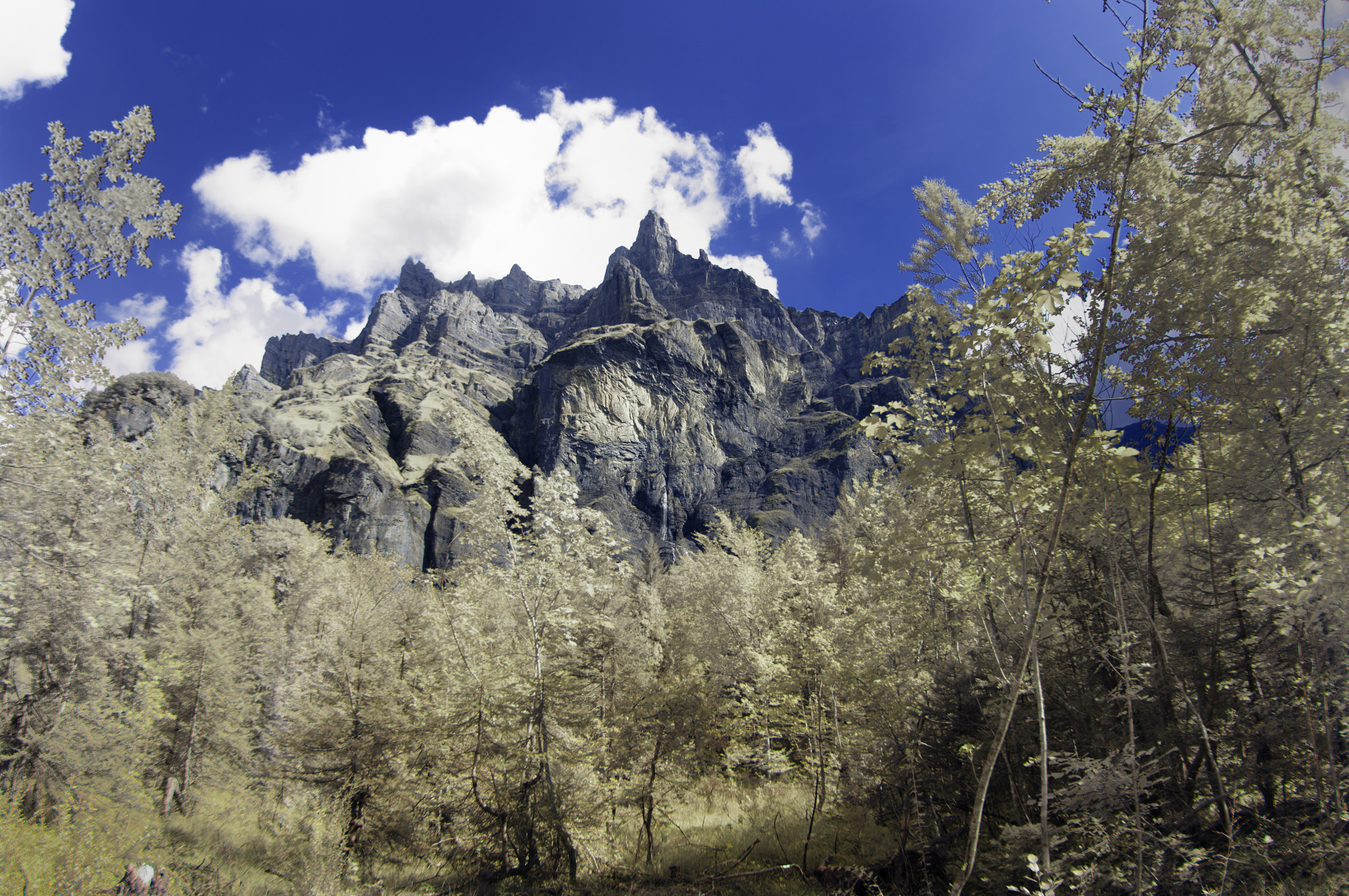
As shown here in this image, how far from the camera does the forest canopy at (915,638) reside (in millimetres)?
4051

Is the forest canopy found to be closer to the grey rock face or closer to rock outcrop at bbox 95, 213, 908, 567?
rock outcrop at bbox 95, 213, 908, 567

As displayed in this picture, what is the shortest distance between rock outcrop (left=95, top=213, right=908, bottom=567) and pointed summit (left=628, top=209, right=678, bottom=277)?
2435cm

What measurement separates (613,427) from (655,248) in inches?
3859

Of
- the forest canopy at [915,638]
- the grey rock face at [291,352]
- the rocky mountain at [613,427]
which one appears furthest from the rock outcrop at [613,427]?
the forest canopy at [915,638]

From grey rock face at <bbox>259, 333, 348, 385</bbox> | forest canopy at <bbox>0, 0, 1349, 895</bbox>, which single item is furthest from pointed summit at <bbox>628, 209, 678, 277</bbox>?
forest canopy at <bbox>0, 0, 1349, 895</bbox>

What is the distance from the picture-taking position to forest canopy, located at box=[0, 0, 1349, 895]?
4.05 meters

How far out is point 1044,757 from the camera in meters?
2.93

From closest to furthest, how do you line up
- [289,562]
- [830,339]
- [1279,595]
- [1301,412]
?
[1279,595] < [1301,412] < [289,562] < [830,339]

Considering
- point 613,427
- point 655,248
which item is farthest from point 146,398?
point 655,248

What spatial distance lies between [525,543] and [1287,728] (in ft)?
27.7

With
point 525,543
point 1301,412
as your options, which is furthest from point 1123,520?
point 525,543

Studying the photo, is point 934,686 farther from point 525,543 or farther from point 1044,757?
point 525,543

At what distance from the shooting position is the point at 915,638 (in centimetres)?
725

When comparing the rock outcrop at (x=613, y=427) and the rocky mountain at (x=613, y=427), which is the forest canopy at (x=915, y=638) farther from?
the rock outcrop at (x=613, y=427)
